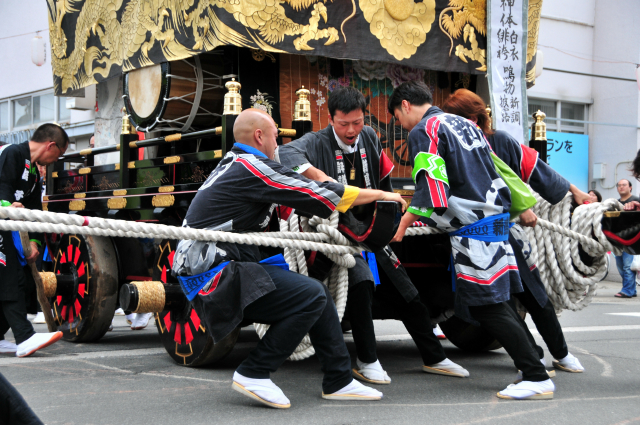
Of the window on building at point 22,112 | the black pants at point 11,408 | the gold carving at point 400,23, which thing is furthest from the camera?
the window on building at point 22,112

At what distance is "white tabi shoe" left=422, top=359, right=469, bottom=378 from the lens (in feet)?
13.4

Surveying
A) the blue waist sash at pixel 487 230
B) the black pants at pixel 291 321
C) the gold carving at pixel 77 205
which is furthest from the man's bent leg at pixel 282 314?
the gold carving at pixel 77 205

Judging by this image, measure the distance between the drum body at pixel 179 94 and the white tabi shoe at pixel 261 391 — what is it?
302 cm

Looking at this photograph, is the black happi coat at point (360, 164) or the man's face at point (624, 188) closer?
the black happi coat at point (360, 164)

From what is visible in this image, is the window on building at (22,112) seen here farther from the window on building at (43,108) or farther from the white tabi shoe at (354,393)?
the white tabi shoe at (354,393)

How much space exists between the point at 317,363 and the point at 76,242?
219cm

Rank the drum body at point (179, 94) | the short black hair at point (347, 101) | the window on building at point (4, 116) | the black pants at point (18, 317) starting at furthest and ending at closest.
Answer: the window on building at point (4, 116) < the drum body at point (179, 94) < the black pants at point (18, 317) < the short black hair at point (347, 101)

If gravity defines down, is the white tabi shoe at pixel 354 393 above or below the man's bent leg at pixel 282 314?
below

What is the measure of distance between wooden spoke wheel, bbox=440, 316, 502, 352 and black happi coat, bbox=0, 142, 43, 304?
307cm

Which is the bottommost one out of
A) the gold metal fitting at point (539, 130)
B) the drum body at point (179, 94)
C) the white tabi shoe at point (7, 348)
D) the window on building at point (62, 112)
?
the white tabi shoe at point (7, 348)

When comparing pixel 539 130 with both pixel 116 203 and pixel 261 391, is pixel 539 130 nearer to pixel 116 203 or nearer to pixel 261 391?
pixel 116 203

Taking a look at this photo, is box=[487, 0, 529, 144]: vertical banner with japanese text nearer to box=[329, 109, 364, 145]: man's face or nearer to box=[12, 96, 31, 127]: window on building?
box=[329, 109, 364, 145]: man's face

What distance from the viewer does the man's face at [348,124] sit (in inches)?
159

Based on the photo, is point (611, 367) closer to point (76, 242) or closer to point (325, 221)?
point (325, 221)
